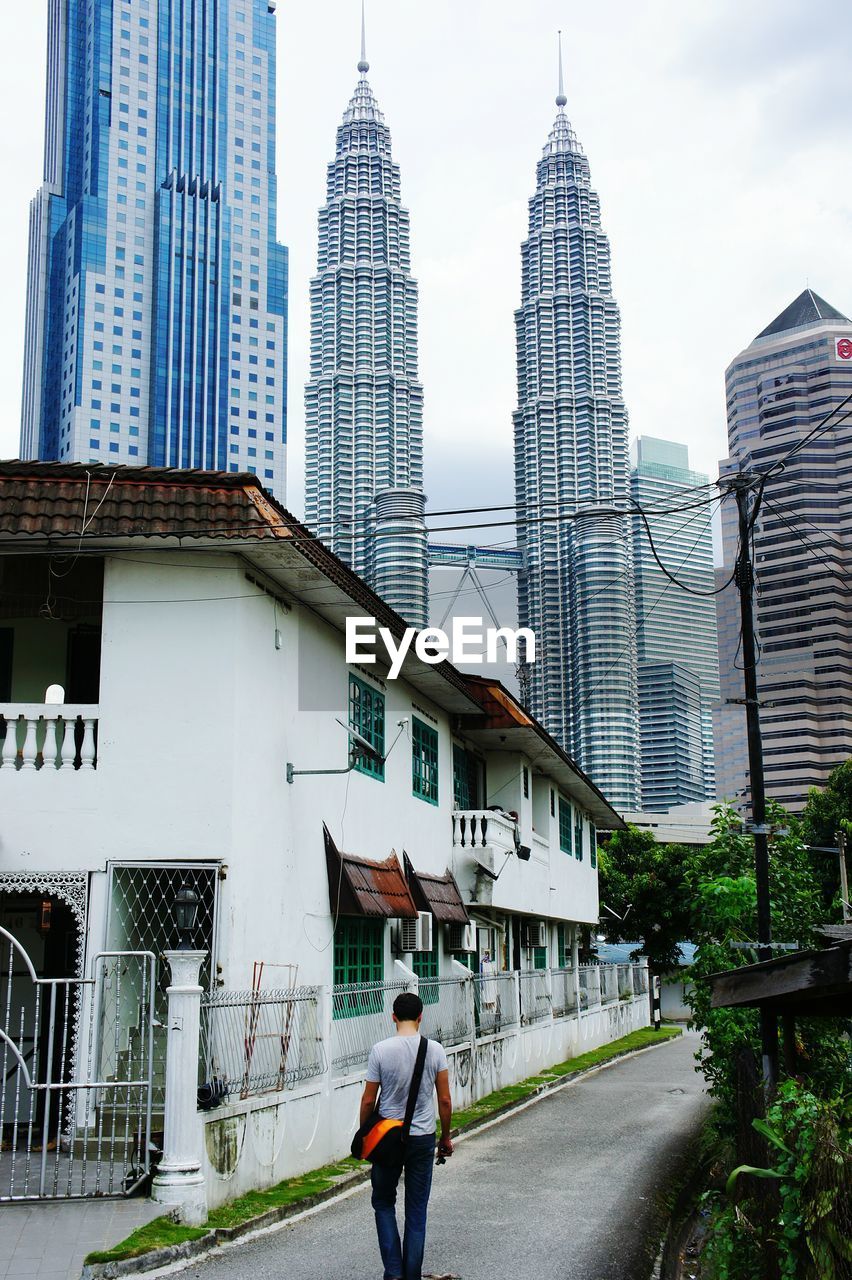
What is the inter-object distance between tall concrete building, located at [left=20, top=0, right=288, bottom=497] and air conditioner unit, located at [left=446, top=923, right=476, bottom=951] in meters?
115

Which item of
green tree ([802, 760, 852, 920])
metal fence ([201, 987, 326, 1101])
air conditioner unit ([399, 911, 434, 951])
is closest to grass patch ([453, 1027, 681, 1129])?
air conditioner unit ([399, 911, 434, 951])

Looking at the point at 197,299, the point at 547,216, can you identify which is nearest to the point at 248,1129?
the point at 197,299

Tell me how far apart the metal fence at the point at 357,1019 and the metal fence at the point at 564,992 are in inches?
415

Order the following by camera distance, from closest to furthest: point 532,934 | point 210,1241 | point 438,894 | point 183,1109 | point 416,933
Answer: point 210,1241 < point 183,1109 < point 416,933 < point 438,894 < point 532,934

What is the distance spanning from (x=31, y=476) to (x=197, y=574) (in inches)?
66.7

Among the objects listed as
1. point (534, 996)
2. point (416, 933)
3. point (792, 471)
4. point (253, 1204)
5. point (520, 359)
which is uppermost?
point (520, 359)

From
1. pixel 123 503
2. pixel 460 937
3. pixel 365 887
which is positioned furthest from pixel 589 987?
pixel 123 503

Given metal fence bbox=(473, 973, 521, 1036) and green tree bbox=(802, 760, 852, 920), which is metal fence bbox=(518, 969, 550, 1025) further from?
green tree bbox=(802, 760, 852, 920)

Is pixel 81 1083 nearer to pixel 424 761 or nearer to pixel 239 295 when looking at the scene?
pixel 424 761

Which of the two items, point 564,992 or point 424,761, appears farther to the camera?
point 564,992

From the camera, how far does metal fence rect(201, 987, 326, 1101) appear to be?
9836 mm

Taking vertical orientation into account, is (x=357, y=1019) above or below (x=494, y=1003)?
above

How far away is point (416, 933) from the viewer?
1745cm

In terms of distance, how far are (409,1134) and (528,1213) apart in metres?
3.39
